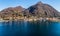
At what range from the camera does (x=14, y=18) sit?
196 metres

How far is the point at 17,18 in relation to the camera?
19750 cm

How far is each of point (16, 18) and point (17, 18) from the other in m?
1.81

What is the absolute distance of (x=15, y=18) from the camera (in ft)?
645

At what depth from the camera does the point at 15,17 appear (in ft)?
646

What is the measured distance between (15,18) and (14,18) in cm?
133

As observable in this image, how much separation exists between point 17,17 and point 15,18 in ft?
13.2

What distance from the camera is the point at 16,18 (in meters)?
196

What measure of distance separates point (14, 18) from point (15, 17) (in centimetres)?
192

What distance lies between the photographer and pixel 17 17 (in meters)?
200

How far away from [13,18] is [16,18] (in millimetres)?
4196

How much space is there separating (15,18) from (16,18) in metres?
1.42

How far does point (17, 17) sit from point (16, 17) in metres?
2.40

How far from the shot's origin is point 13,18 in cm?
19400
